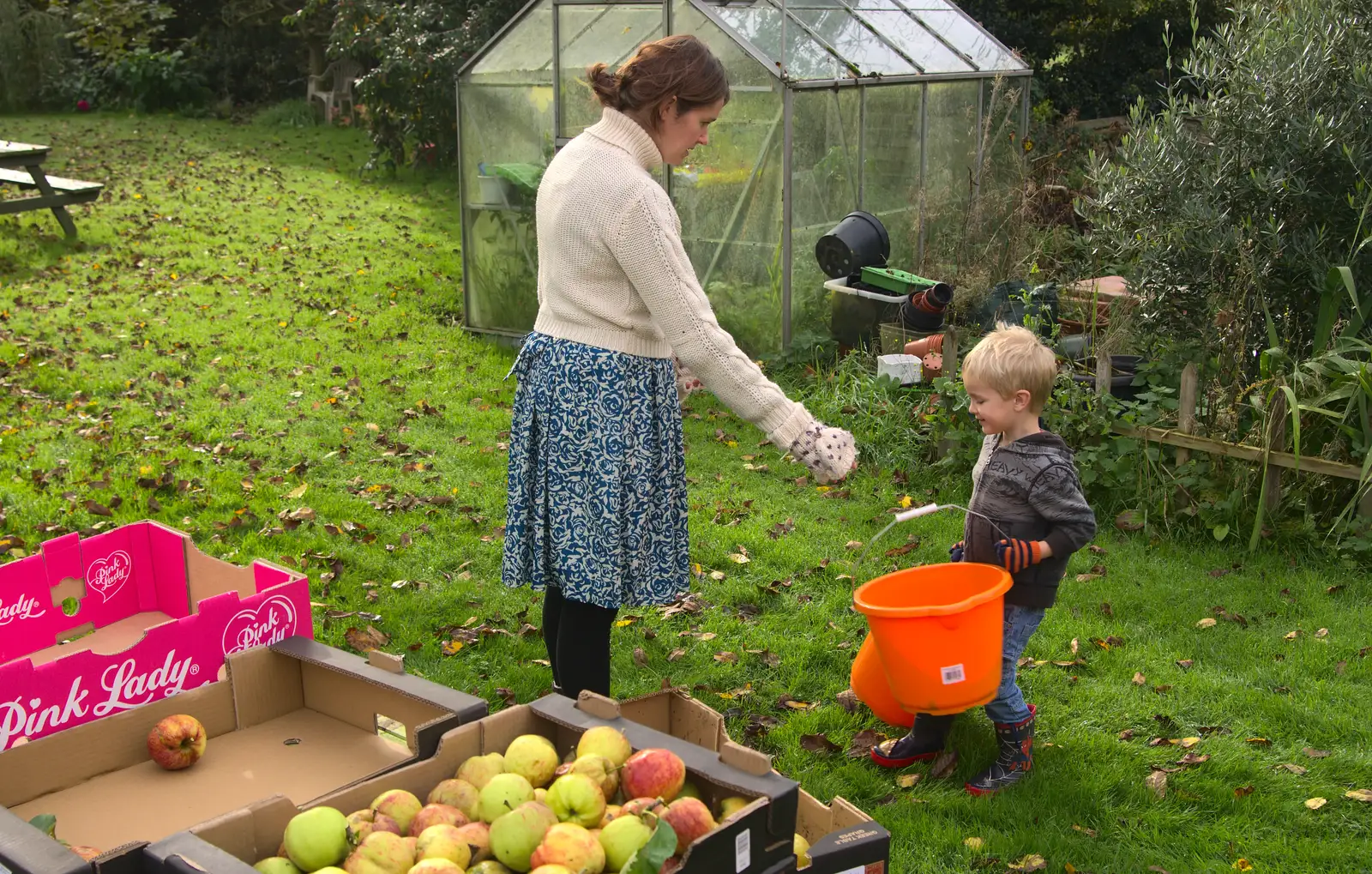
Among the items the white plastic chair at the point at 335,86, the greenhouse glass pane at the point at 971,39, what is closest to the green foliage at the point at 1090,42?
the greenhouse glass pane at the point at 971,39

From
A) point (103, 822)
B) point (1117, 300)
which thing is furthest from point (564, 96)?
point (103, 822)

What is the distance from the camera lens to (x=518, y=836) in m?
2.03

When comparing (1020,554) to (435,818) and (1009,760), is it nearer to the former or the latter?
(1009,760)

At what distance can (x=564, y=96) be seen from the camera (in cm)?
853

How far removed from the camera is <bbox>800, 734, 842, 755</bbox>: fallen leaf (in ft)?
12.8

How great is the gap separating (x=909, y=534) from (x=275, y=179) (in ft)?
39.7

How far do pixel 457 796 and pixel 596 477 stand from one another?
1138mm

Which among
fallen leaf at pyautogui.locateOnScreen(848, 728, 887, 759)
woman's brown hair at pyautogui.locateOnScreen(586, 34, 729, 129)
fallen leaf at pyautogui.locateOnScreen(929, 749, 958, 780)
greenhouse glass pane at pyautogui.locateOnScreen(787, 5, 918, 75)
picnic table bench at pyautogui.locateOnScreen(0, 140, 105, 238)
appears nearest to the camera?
woman's brown hair at pyautogui.locateOnScreen(586, 34, 729, 129)

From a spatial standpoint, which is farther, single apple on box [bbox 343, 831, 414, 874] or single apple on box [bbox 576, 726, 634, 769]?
single apple on box [bbox 576, 726, 634, 769]

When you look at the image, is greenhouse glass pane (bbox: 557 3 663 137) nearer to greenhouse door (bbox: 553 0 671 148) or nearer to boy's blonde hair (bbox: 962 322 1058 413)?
greenhouse door (bbox: 553 0 671 148)

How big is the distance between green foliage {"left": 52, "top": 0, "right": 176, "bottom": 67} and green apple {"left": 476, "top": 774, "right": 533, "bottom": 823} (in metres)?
21.5

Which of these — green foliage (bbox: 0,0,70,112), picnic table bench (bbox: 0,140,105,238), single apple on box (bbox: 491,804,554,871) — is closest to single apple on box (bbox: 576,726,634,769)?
single apple on box (bbox: 491,804,554,871)

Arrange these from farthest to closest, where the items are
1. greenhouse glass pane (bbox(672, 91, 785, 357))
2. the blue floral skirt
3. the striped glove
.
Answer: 1. greenhouse glass pane (bbox(672, 91, 785, 357))
2. the striped glove
3. the blue floral skirt

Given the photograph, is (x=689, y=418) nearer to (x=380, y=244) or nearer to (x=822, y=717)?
(x=822, y=717)
